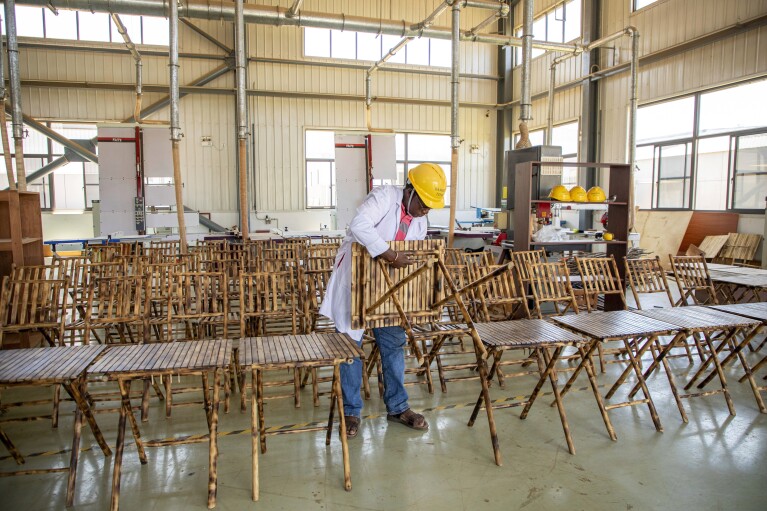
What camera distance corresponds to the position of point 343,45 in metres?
14.0

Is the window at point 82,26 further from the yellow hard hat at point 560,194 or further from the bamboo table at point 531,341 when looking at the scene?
the bamboo table at point 531,341

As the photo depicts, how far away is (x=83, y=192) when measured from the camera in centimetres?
1355

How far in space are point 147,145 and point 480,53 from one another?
10321mm

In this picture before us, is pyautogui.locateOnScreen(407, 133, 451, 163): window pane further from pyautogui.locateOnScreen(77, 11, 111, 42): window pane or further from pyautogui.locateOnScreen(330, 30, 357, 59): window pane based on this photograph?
pyautogui.locateOnScreen(77, 11, 111, 42): window pane

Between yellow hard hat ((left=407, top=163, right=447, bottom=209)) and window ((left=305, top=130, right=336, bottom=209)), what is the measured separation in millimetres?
11423

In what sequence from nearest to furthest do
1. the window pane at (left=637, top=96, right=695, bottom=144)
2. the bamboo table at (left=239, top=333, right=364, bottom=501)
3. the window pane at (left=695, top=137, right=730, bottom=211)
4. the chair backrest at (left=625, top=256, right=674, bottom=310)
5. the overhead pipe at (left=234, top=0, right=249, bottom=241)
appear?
the bamboo table at (left=239, top=333, right=364, bottom=501)
the chair backrest at (left=625, top=256, right=674, bottom=310)
the overhead pipe at (left=234, top=0, right=249, bottom=241)
the window pane at (left=695, top=137, right=730, bottom=211)
the window pane at (left=637, top=96, right=695, bottom=144)

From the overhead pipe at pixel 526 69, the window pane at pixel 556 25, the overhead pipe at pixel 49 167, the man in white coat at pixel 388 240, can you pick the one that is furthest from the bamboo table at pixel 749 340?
the overhead pipe at pixel 49 167

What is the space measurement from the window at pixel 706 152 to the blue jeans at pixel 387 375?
27.8 feet

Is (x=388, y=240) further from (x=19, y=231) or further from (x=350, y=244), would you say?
(x=19, y=231)

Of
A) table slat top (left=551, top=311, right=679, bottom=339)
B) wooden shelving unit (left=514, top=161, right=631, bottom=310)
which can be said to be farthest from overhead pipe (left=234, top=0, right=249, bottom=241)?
table slat top (left=551, top=311, right=679, bottom=339)

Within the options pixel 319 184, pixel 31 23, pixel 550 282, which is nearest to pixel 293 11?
pixel 319 184

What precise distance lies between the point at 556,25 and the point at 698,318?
11.4 meters

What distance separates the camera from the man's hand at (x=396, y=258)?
284cm

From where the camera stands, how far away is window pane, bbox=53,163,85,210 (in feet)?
44.0
